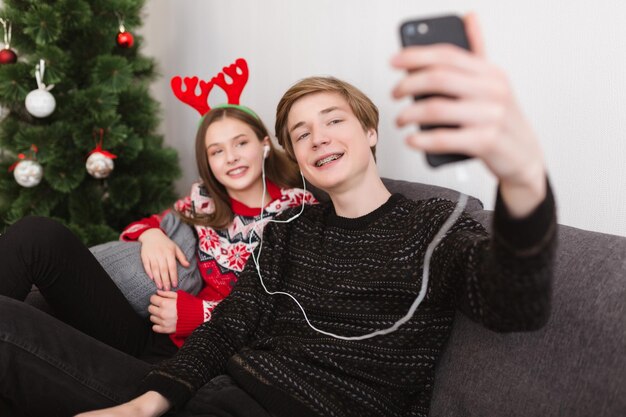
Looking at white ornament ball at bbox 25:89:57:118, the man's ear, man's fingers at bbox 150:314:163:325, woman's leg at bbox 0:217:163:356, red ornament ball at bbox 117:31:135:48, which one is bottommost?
man's fingers at bbox 150:314:163:325

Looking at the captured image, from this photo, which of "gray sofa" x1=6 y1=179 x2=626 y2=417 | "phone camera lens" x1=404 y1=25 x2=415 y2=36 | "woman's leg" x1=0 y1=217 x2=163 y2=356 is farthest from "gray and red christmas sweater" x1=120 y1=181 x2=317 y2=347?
"phone camera lens" x1=404 y1=25 x2=415 y2=36

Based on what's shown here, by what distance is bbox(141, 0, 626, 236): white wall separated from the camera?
3.68 ft

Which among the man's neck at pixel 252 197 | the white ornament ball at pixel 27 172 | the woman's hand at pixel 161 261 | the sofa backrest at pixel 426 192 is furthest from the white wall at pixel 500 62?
the white ornament ball at pixel 27 172

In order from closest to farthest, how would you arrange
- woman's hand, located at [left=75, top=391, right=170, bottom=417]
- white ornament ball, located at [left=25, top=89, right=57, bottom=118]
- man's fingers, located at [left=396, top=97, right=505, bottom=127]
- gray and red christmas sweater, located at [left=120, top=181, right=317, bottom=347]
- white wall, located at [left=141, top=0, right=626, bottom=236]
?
1. man's fingers, located at [left=396, top=97, right=505, bottom=127]
2. woman's hand, located at [left=75, top=391, right=170, bottom=417]
3. white wall, located at [left=141, top=0, right=626, bottom=236]
4. gray and red christmas sweater, located at [left=120, top=181, right=317, bottom=347]
5. white ornament ball, located at [left=25, top=89, right=57, bottom=118]

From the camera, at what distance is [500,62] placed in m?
1.28

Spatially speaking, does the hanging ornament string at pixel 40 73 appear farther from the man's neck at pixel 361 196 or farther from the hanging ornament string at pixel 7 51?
the man's neck at pixel 361 196

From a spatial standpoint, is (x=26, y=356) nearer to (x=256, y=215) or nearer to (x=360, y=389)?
(x=360, y=389)

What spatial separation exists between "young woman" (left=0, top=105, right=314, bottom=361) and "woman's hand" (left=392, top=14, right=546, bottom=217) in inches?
36.5

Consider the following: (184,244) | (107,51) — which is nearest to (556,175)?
(184,244)

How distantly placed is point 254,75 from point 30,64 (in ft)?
2.48

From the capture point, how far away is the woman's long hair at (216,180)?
5.12 feet

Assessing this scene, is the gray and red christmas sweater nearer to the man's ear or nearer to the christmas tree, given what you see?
the man's ear

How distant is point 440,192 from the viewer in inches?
50.1

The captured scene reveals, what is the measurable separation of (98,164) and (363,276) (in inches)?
45.2
